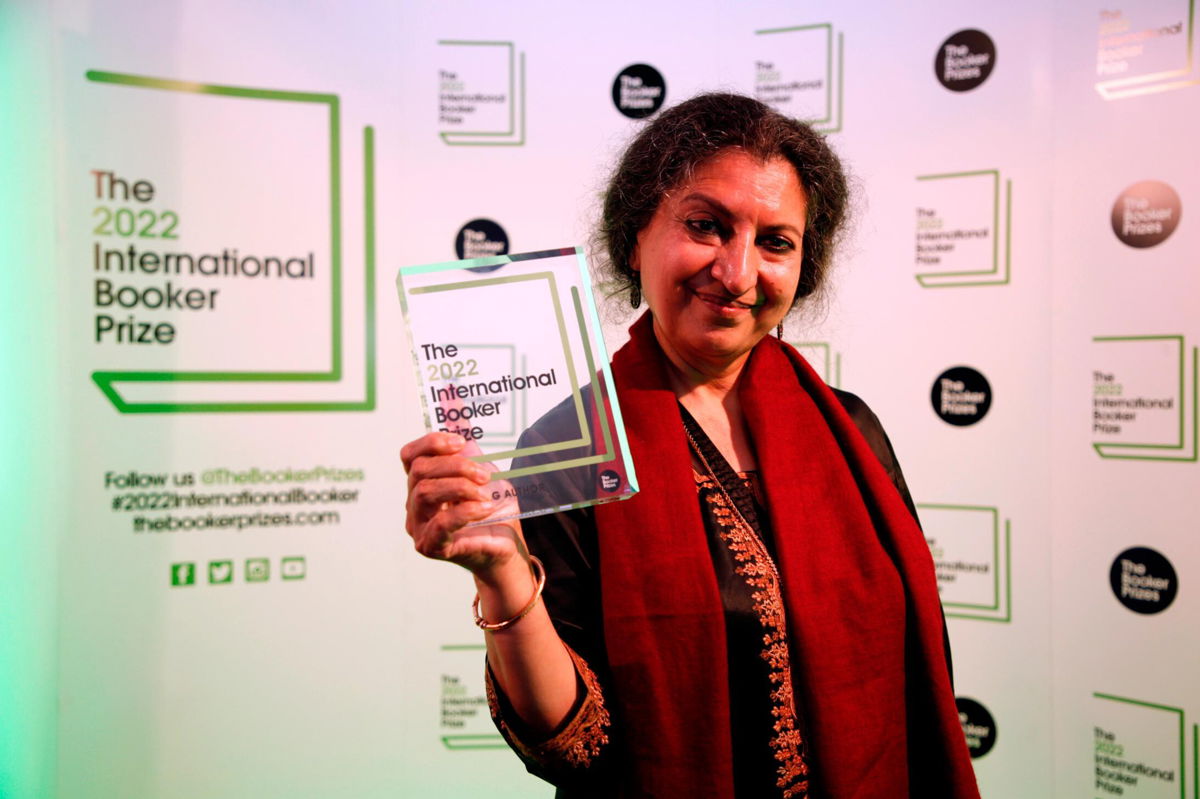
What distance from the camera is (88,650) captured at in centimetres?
207

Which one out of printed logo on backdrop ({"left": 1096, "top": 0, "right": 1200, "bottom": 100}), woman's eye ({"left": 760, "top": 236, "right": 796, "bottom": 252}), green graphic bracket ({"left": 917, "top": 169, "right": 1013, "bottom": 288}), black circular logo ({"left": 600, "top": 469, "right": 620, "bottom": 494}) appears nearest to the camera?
black circular logo ({"left": 600, "top": 469, "right": 620, "bottom": 494})

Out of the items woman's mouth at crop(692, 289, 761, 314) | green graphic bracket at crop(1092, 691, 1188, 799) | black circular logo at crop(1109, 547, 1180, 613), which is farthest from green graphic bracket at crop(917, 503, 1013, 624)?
woman's mouth at crop(692, 289, 761, 314)

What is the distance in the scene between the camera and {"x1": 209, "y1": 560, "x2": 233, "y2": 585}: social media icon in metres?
2.17

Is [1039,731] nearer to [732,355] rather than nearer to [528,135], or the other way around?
[732,355]

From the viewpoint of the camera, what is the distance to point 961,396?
2297 millimetres

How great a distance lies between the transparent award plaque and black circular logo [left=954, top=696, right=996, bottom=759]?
1.95m

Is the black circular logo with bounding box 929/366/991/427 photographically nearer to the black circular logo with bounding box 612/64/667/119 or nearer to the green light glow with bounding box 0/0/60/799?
the black circular logo with bounding box 612/64/667/119

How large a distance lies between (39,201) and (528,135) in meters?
1.36

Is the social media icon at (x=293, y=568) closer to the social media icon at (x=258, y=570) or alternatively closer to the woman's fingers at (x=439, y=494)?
the social media icon at (x=258, y=570)

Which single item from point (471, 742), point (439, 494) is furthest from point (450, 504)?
point (471, 742)

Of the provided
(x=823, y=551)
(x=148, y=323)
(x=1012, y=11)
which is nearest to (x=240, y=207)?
(x=148, y=323)

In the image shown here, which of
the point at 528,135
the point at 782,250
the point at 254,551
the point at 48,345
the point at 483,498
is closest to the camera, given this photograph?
the point at 483,498

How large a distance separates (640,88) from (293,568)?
5.91 feet

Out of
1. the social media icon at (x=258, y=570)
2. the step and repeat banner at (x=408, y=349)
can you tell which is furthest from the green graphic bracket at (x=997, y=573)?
the social media icon at (x=258, y=570)
